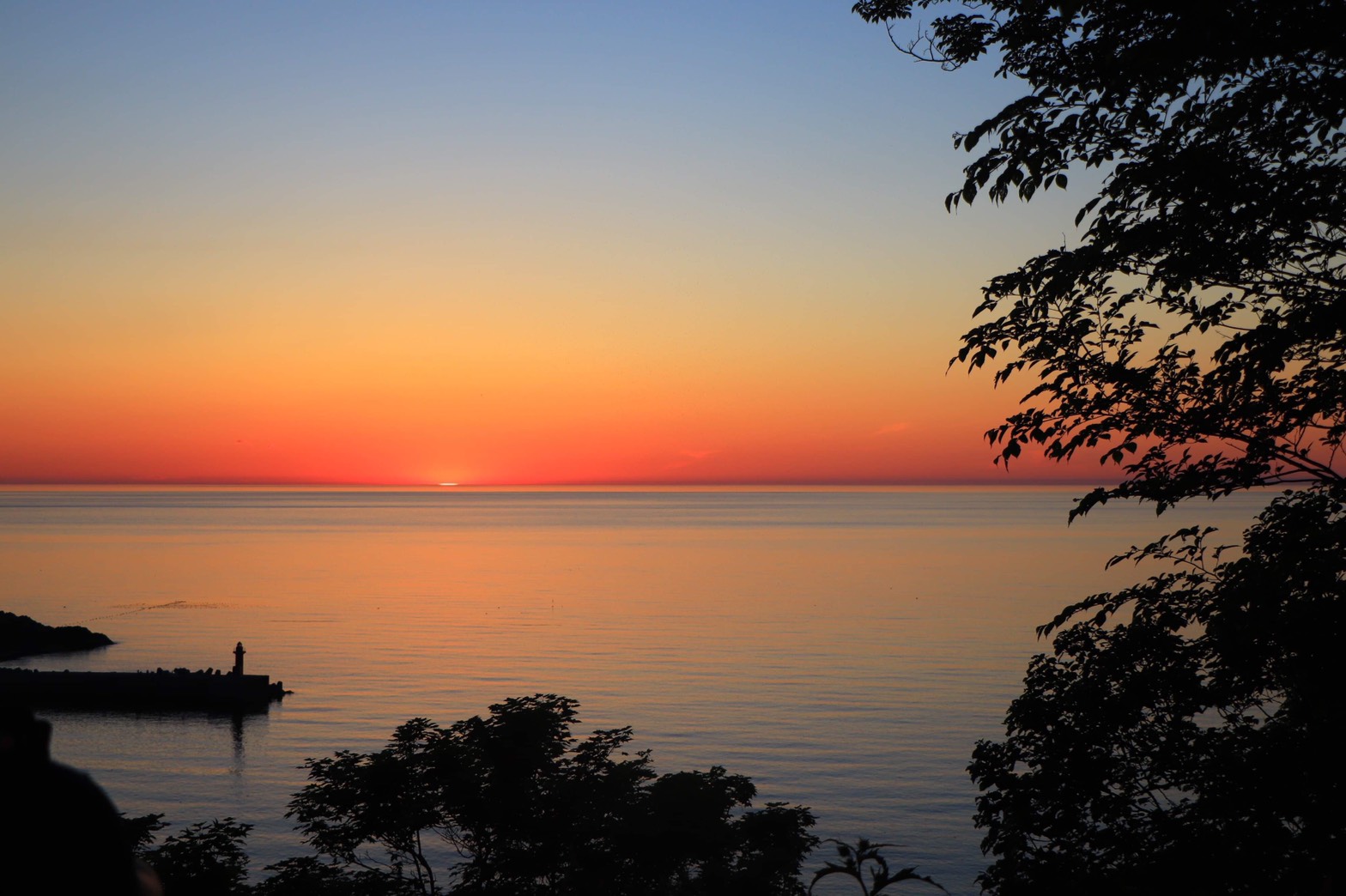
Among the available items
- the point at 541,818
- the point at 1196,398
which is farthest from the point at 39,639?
the point at 1196,398

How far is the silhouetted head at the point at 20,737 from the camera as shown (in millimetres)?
2918

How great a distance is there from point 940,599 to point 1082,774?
9026cm

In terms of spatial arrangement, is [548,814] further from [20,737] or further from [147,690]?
[147,690]

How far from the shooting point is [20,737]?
2.93 meters

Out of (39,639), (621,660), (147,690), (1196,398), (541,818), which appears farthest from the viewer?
(39,639)

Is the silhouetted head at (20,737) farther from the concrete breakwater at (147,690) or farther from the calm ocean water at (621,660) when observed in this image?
the concrete breakwater at (147,690)

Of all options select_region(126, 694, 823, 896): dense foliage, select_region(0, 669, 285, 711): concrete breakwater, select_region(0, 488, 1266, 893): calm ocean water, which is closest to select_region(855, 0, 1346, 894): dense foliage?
select_region(126, 694, 823, 896): dense foliage

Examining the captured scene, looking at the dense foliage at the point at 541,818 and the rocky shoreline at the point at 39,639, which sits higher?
the dense foliage at the point at 541,818

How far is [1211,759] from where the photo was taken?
12594mm

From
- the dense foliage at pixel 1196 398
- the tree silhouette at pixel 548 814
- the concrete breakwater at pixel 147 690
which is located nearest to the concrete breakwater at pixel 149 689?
the concrete breakwater at pixel 147 690

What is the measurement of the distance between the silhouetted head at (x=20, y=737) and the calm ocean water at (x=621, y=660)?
32993 mm

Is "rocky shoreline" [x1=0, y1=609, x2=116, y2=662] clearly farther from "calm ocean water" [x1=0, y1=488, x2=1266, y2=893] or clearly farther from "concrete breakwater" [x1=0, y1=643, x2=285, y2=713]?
"concrete breakwater" [x1=0, y1=643, x2=285, y2=713]

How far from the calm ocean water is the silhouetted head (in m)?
33.0

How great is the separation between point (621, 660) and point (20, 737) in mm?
69833
